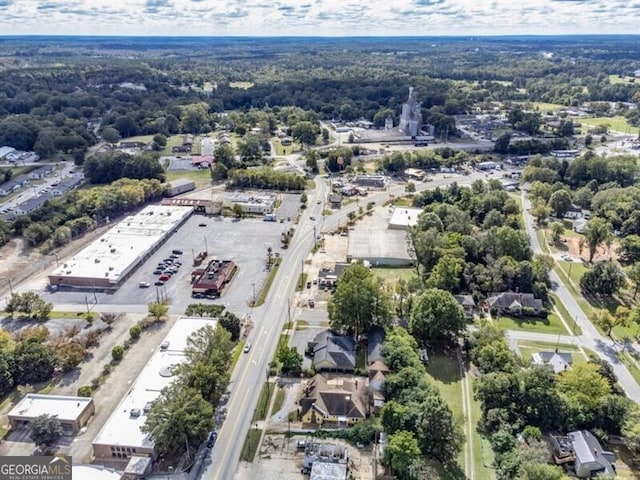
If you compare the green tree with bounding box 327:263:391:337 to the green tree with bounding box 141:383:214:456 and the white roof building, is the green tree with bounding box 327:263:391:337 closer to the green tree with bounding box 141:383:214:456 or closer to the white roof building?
the green tree with bounding box 141:383:214:456

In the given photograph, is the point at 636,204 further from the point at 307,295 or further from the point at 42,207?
the point at 42,207

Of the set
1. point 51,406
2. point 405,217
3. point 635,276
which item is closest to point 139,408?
point 51,406

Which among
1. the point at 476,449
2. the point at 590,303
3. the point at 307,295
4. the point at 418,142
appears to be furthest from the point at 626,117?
the point at 476,449

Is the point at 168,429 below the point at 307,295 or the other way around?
the other way around

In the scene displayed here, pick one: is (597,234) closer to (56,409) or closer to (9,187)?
(56,409)

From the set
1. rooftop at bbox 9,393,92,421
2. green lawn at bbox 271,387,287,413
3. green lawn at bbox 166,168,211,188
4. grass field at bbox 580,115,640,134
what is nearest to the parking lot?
green lawn at bbox 271,387,287,413

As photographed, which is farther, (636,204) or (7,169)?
(7,169)

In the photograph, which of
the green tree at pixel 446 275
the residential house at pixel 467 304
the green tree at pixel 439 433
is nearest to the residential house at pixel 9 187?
the green tree at pixel 446 275

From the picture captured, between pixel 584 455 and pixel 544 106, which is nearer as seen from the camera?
pixel 584 455
